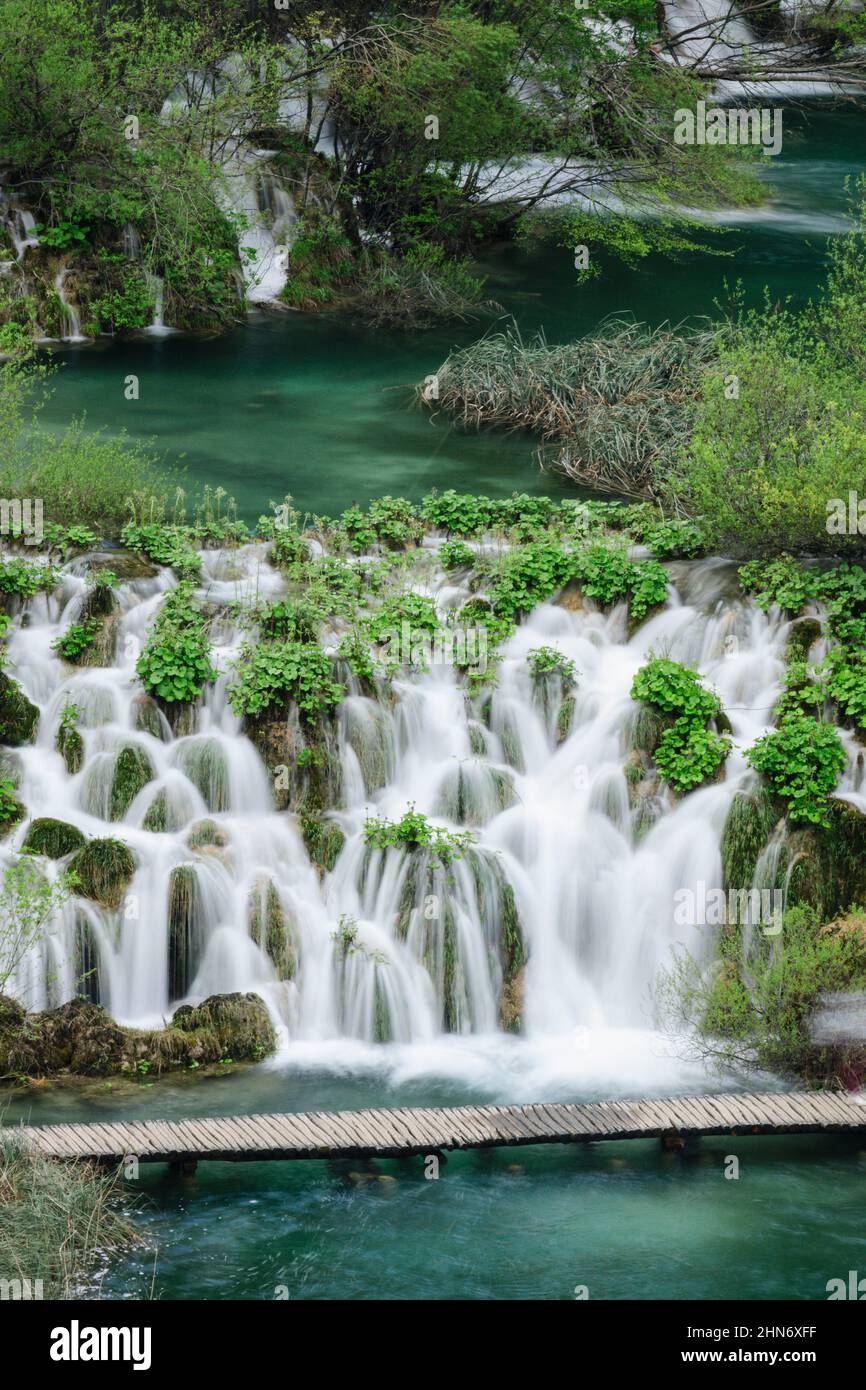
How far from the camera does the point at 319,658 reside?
18203mm

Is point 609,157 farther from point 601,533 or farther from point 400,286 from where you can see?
point 601,533

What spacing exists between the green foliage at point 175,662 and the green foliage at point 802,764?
5.65 meters

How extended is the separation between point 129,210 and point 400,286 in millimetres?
5192

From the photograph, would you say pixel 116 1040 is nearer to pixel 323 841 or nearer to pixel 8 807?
pixel 8 807

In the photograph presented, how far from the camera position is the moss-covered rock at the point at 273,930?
16.6 m

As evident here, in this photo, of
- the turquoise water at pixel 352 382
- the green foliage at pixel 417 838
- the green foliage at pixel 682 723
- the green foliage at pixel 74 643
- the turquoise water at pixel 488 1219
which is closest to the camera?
the turquoise water at pixel 488 1219

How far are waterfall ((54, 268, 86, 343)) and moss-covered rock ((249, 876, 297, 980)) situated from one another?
1585 centimetres

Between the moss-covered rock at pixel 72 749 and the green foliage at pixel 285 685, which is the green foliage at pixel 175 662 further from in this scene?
the moss-covered rock at pixel 72 749

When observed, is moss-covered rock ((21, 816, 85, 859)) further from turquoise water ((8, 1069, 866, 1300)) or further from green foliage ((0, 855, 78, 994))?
turquoise water ((8, 1069, 866, 1300))

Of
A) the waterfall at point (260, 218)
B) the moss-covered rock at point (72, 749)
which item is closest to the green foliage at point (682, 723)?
the moss-covered rock at point (72, 749)

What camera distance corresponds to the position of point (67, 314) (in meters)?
29.8

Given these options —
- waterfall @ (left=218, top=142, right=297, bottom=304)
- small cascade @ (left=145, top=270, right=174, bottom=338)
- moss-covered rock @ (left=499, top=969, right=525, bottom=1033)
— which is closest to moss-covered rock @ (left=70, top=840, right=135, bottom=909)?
moss-covered rock @ (left=499, top=969, right=525, bottom=1033)

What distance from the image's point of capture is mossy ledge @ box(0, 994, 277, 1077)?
49.9 ft

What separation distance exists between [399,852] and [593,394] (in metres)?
11.2
